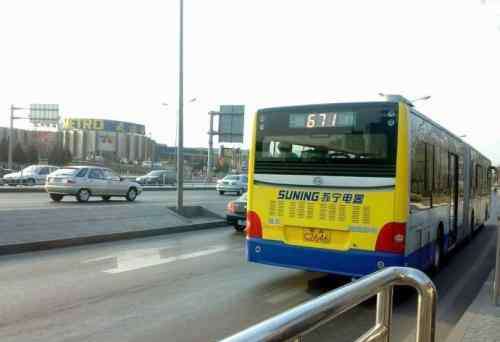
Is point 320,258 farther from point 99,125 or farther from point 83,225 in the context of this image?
point 99,125

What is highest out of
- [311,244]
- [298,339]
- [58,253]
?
[298,339]

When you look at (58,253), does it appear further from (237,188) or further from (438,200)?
(237,188)

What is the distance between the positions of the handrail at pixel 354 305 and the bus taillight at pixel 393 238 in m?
3.51

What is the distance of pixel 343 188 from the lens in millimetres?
7344

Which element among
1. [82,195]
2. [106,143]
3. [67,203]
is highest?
[106,143]

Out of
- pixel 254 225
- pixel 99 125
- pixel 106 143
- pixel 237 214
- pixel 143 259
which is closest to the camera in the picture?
pixel 254 225

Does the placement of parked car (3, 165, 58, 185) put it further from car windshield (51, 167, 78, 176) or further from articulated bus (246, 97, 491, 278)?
articulated bus (246, 97, 491, 278)

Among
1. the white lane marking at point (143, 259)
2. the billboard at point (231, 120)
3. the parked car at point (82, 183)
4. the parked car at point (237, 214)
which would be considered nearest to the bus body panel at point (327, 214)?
the white lane marking at point (143, 259)

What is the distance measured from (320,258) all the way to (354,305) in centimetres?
496

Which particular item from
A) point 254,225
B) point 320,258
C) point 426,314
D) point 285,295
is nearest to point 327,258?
point 320,258

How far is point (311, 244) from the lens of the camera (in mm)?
7496

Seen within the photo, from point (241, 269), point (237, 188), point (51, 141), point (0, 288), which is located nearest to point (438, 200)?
point (241, 269)

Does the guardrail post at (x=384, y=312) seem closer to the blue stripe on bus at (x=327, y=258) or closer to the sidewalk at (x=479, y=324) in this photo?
the sidewalk at (x=479, y=324)

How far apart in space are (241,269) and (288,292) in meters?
1.94
